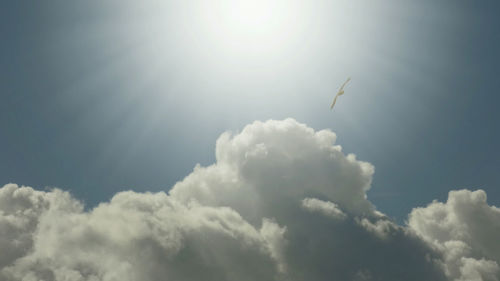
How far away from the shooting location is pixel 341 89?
123500mm
